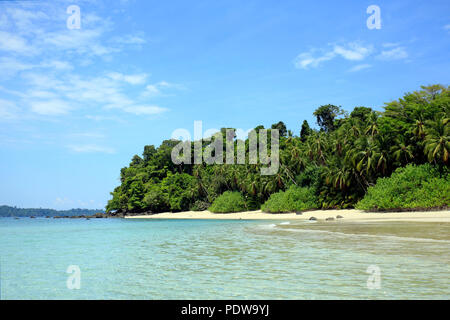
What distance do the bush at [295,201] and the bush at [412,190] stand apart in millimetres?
13848

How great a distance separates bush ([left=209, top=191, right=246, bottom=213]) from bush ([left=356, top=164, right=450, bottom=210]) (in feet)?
107

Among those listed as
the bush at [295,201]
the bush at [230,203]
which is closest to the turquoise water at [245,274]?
the bush at [295,201]

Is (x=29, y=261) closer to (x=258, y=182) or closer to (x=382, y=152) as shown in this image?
(x=382, y=152)

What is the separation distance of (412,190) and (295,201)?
2158 centimetres

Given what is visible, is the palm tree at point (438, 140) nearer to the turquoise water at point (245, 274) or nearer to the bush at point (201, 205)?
the turquoise water at point (245, 274)

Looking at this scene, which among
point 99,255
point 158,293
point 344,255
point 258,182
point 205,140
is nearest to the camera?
point 158,293

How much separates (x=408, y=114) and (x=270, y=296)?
47.8 metres

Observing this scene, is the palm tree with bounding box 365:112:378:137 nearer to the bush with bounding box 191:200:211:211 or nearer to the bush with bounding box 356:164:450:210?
the bush with bounding box 356:164:450:210

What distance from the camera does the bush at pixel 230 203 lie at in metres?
75.4

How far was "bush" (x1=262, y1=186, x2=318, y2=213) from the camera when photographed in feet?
197

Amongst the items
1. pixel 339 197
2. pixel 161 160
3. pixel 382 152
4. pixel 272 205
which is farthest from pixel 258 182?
pixel 161 160

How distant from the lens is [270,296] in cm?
762

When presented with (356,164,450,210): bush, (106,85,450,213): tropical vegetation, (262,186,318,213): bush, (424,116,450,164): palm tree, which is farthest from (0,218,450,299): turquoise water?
(262,186,318,213): bush

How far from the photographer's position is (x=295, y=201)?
6100 cm
